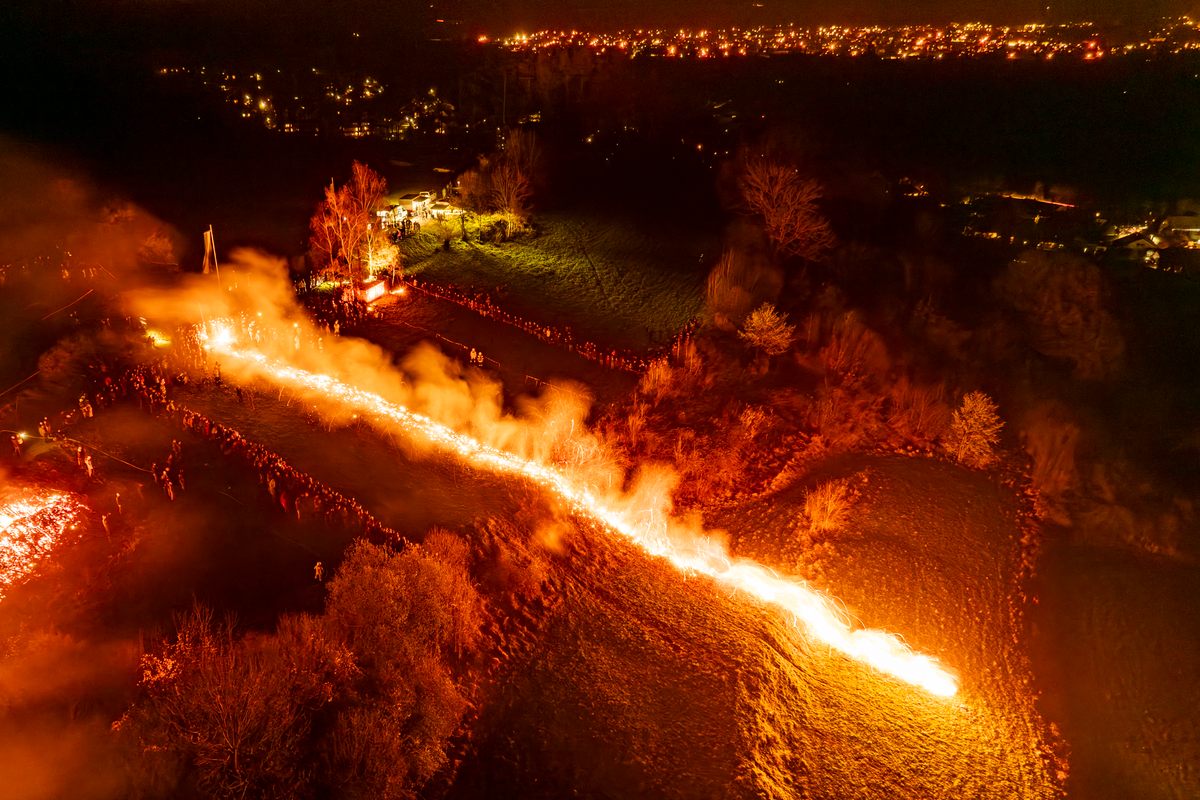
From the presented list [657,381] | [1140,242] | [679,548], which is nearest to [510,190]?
[657,381]

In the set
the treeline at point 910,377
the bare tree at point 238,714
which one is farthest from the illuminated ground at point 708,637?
the treeline at point 910,377

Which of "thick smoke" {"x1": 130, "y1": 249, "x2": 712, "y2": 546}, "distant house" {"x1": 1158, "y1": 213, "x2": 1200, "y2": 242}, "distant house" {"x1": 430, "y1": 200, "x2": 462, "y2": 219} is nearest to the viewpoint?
"thick smoke" {"x1": 130, "y1": 249, "x2": 712, "y2": 546}

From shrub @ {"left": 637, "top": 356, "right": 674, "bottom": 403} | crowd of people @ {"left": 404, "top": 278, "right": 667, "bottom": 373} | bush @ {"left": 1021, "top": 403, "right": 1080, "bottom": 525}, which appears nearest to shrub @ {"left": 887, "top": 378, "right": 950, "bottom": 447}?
bush @ {"left": 1021, "top": 403, "right": 1080, "bottom": 525}

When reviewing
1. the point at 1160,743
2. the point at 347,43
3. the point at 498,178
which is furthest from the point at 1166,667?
the point at 347,43

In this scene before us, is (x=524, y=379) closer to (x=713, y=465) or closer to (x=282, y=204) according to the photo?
(x=713, y=465)

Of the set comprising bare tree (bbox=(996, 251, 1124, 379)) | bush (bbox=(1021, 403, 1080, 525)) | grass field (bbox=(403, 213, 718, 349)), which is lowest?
bush (bbox=(1021, 403, 1080, 525))

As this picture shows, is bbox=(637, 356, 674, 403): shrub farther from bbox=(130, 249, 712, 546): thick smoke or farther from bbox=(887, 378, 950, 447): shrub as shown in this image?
bbox=(887, 378, 950, 447): shrub
